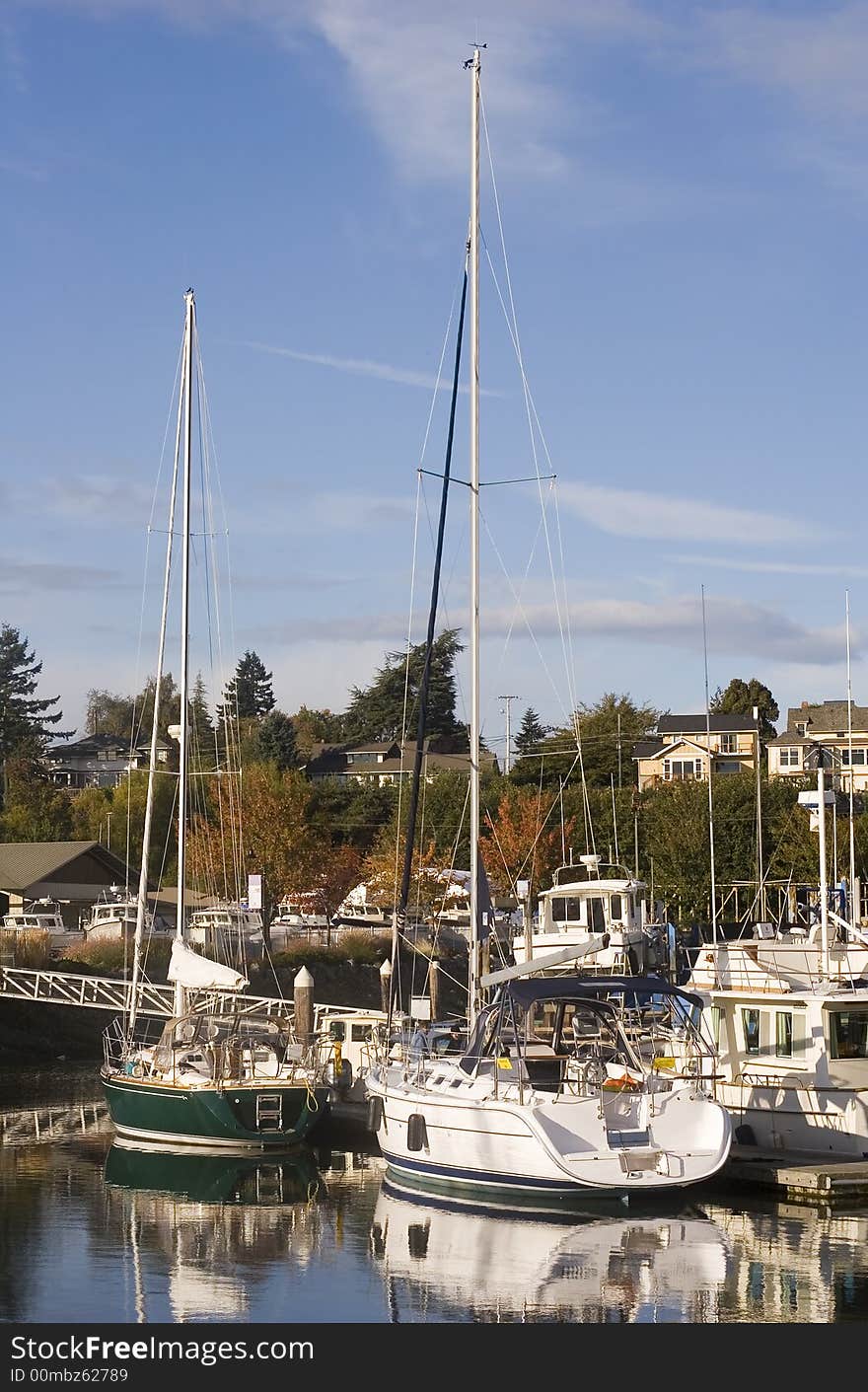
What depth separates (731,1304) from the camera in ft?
71.3

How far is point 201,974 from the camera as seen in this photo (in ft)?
123

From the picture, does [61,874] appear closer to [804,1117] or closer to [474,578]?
[474,578]

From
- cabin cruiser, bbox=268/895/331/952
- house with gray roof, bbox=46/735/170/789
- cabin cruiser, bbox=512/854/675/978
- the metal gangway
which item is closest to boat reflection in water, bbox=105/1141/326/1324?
the metal gangway

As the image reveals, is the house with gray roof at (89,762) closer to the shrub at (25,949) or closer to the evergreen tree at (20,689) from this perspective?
the evergreen tree at (20,689)

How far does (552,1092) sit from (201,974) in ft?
39.5

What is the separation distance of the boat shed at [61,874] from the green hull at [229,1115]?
46.0 meters

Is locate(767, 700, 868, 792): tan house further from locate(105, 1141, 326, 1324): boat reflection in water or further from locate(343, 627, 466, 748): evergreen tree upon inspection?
locate(105, 1141, 326, 1324): boat reflection in water

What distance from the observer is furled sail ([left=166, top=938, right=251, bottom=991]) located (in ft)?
122

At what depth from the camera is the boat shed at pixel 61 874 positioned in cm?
8219

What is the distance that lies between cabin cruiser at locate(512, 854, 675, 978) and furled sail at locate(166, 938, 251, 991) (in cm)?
932

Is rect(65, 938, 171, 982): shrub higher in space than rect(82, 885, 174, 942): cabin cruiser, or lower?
lower
